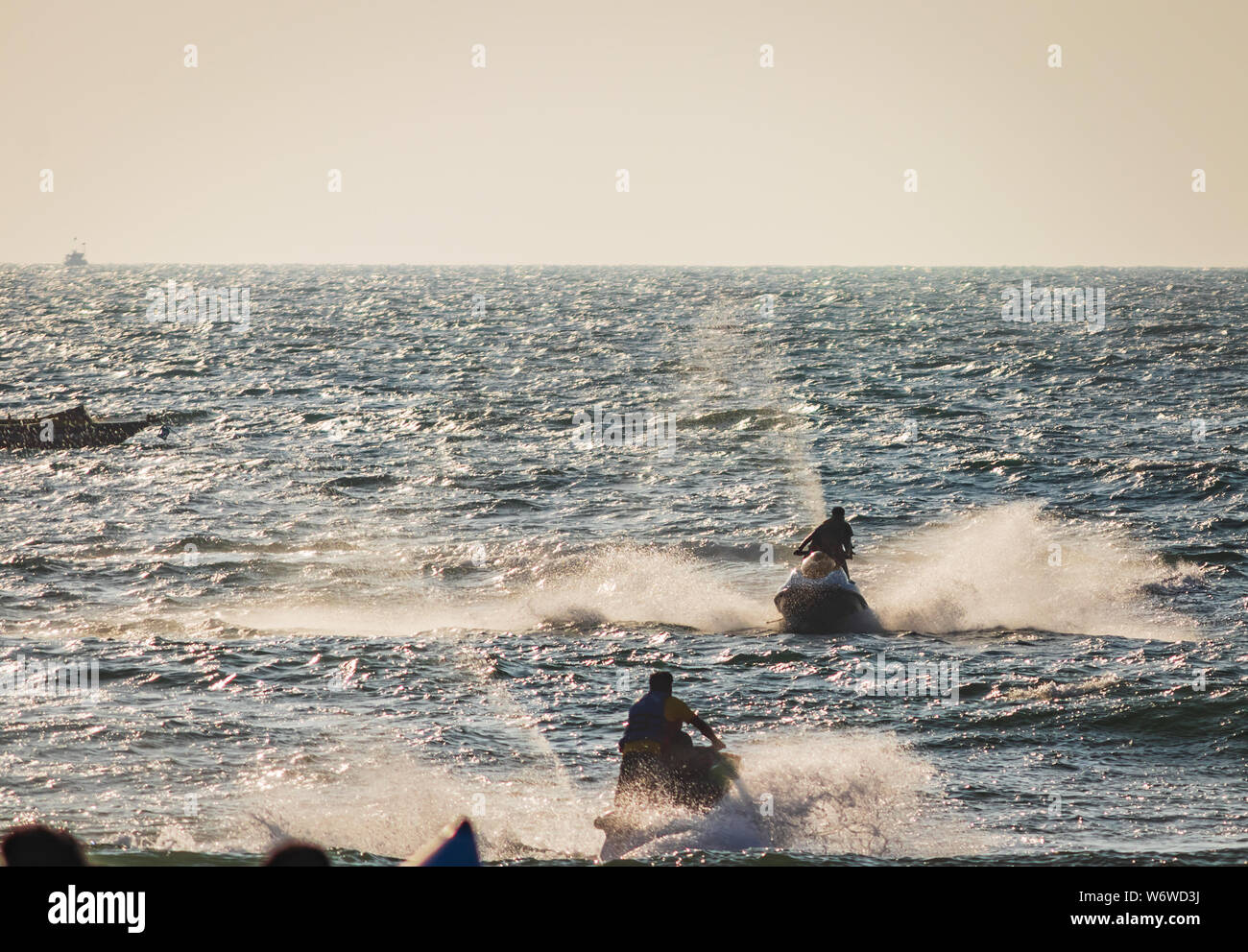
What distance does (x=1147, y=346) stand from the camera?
61312 mm

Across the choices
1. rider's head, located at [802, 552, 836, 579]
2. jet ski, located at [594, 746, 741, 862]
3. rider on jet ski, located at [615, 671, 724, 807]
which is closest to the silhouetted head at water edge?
jet ski, located at [594, 746, 741, 862]

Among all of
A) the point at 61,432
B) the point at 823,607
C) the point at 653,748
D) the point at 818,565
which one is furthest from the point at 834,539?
the point at 61,432

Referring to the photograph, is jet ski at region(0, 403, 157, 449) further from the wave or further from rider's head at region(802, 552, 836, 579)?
rider's head at region(802, 552, 836, 579)

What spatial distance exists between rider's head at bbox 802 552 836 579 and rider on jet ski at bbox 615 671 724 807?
8288 mm

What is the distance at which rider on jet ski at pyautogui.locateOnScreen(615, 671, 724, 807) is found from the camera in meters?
11.1

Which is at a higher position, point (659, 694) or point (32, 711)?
point (659, 694)

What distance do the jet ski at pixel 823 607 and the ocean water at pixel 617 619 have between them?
1.21 feet

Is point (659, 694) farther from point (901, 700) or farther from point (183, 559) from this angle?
point (183, 559)

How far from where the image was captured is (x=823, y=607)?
61.8ft

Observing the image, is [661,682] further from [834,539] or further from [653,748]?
[834,539]

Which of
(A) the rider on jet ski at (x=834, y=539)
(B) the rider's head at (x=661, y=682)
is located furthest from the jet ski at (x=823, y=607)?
(B) the rider's head at (x=661, y=682)

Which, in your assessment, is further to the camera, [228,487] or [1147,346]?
[1147,346]
